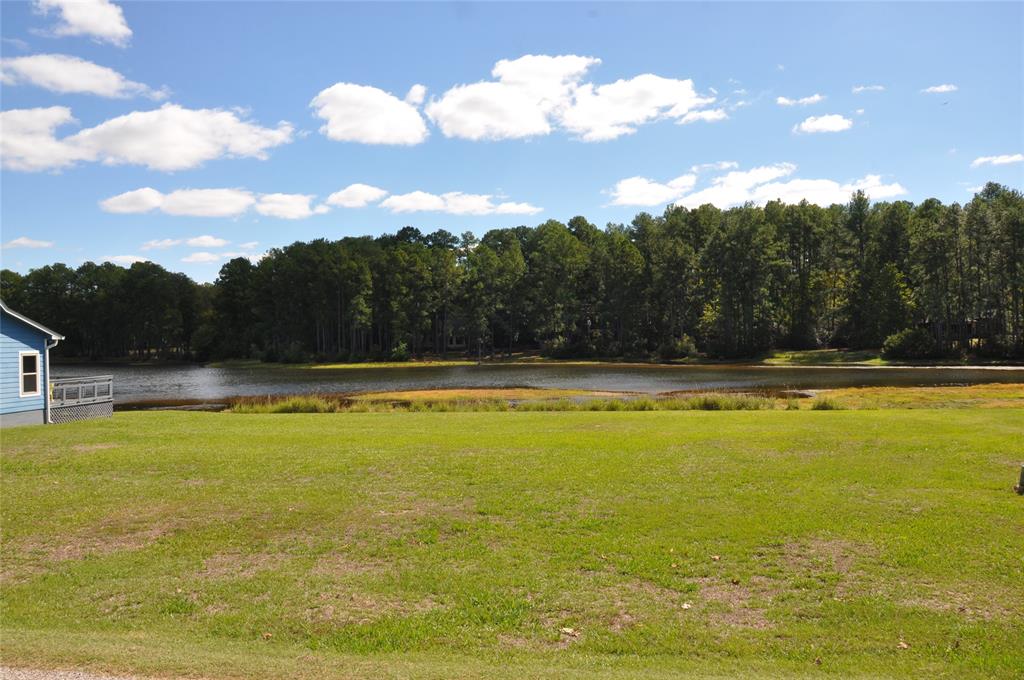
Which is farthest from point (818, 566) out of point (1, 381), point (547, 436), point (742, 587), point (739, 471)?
point (1, 381)

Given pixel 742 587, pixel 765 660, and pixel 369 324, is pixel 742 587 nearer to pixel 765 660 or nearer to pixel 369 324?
pixel 765 660

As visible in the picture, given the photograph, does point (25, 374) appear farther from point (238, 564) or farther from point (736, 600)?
point (736, 600)

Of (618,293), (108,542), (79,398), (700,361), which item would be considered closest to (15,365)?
(79,398)

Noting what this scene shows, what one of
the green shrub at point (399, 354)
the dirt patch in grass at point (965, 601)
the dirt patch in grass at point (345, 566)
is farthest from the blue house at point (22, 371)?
the green shrub at point (399, 354)

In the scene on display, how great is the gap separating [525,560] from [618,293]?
3551 inches

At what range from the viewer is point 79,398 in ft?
79.2

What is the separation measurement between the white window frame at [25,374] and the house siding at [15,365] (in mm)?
27

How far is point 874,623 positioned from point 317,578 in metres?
6.63

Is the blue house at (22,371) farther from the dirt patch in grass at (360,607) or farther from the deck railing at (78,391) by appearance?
the dirt patch in grass at (360,607)

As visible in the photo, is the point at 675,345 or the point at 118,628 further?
the point at 675,345

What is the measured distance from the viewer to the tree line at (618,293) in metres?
73.4

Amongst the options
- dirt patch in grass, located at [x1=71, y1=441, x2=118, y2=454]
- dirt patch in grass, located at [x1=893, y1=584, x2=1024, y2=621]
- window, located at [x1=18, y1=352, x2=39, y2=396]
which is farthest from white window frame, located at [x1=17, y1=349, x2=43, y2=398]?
dirt patch in grass, located at [x1=893, y1=584, x2=1024, y2=621]

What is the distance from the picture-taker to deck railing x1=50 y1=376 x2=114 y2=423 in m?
23.3

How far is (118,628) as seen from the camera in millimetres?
7199
